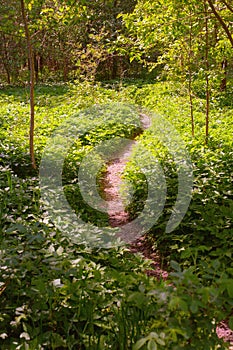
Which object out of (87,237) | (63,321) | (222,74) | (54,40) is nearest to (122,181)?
(222,74)

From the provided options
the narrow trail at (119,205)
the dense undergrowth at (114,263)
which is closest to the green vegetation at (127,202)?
the dense undergrowth at (114,263)

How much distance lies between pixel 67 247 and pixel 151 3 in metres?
3.64

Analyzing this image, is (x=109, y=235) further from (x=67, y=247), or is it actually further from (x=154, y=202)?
(x=154, y=202)

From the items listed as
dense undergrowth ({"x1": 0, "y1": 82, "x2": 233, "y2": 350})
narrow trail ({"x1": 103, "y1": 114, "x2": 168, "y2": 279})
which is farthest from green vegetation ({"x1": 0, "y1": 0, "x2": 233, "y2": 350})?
narrow trail ({"x1": 103, "y1": 114, "x2": 168, "y2": 279})

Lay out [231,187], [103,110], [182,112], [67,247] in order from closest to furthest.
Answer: [67,247], [231,187], [182,112], [103,110]

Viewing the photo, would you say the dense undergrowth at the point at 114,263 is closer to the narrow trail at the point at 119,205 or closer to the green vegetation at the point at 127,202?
the green vegetation at the point at 127,202

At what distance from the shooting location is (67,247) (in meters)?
3.59

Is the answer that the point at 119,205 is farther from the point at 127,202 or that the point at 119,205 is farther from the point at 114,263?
the point at 114,263

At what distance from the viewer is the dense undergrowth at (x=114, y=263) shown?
6.39 ft

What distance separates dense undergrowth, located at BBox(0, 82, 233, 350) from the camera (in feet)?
6.39

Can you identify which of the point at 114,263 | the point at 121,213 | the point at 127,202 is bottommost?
the point at 121,213

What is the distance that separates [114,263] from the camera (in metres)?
3.08

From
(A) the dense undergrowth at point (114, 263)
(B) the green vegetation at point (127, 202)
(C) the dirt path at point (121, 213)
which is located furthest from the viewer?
(C) the dirt path at point (121, 213)

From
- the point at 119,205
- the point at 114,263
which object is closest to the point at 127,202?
the point at 119,205
